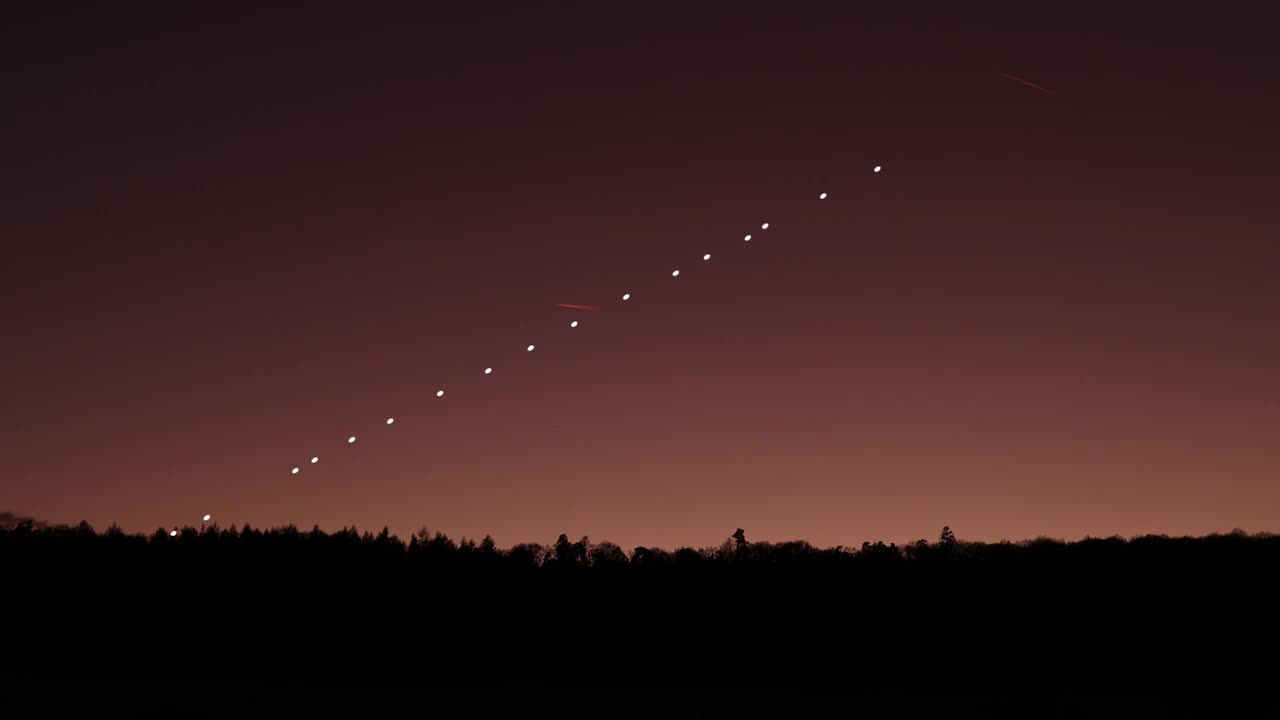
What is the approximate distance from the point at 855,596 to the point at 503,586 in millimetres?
24869

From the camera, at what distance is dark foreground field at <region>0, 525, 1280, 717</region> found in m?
85.6

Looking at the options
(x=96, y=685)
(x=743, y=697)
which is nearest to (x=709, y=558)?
(x=743, y=697)

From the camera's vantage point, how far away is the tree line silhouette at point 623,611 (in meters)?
90.3

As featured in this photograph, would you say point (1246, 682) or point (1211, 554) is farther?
point (1211, 554)

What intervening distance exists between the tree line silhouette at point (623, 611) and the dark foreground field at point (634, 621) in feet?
0.55

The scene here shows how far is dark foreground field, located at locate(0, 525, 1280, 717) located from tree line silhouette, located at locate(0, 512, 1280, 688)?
0.55 feet

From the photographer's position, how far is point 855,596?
330 feet

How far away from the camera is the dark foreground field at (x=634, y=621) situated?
85625mm

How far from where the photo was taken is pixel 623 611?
98562 mm

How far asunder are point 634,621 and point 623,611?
1.24 metres

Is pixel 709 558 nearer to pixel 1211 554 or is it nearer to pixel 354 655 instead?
pixel 354 655

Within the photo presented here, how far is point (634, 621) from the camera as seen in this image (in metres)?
97.8

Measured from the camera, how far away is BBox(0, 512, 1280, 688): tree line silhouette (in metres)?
90.3

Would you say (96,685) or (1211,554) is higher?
(1211,554)
